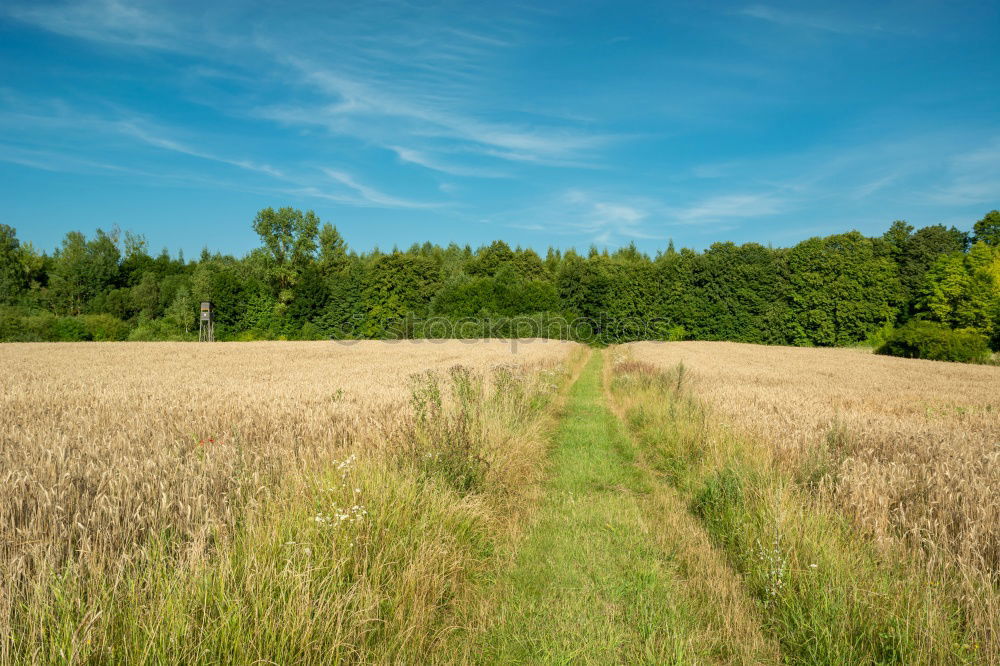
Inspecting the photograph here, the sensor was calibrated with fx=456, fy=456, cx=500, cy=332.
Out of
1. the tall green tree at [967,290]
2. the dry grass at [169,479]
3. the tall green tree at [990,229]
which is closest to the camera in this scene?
the dry grass at [169,479]

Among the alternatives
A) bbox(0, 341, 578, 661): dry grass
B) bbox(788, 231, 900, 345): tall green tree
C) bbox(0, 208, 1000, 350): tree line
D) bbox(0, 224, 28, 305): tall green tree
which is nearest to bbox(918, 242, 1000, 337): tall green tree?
bbox(0, 208, 1000, 350): tree line

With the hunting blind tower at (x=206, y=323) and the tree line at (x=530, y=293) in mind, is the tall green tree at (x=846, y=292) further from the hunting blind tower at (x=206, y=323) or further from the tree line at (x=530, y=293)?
the hunting blind tower at (x=206, y=323)

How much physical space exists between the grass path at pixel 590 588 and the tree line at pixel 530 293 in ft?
168

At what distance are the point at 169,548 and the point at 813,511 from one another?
566 centimetres

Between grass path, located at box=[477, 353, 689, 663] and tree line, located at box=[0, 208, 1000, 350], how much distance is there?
51.2 meters

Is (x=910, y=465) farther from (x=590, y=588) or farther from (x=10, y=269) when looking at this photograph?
(x=10, y=269)

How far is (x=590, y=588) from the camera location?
13.6 ft

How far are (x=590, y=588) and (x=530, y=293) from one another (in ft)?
192

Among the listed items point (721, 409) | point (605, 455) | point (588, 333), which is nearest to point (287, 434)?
point (605, 455)

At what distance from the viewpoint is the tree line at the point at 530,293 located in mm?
50438

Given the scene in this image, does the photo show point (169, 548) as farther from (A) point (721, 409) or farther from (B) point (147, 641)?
(A) point (721, 409)

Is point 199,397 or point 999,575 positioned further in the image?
point 199,397

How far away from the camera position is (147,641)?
82.2 inches

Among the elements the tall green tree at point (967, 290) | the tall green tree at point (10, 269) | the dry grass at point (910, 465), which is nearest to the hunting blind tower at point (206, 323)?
the tall green tree at point (10, 269)
